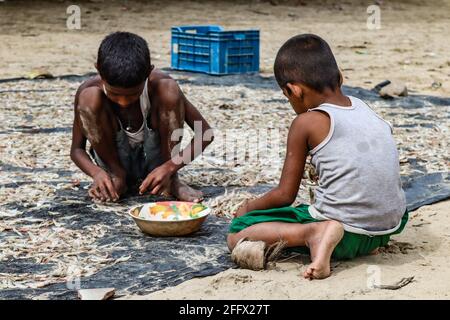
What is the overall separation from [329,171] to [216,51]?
186 inches

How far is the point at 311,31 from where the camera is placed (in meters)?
11.1

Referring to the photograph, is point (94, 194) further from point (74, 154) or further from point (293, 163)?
point (293, 163)

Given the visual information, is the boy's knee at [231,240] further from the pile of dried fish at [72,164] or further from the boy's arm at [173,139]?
the boy's arm at [173,139]

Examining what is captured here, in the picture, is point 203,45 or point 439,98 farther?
point 203,45

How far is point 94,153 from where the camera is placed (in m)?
4.15

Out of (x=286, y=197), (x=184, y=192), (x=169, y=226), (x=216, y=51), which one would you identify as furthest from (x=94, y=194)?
(x=216, y=51)

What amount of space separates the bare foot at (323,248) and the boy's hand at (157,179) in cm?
106

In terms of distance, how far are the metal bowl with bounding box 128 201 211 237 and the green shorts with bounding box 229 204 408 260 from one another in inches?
8.4

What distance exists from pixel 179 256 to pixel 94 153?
113cm

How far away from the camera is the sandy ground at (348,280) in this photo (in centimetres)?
281

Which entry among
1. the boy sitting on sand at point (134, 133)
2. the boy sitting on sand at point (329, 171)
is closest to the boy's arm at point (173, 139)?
the boy sitting on sand at point (134, 133)
